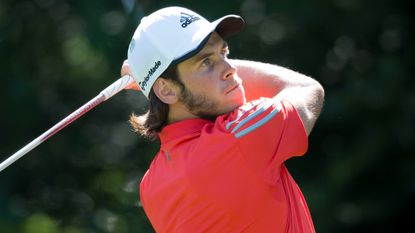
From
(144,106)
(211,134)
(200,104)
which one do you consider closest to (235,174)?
(211,134)

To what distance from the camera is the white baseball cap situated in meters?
2.83

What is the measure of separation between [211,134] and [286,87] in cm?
37

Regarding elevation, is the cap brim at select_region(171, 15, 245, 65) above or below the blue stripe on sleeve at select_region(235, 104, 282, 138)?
above

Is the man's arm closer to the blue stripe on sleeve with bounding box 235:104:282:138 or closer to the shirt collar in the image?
the blue stripe on sleeve with bounding box 235:104:282:138

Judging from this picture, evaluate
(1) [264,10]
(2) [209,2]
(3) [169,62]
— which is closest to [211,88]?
(3) [169,62]

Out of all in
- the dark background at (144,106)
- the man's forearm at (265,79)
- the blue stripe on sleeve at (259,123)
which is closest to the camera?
the blue stripe on sleeve at (259,123)

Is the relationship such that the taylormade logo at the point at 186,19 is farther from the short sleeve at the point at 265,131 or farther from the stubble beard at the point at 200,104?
the short sleeve at the point at 265,131

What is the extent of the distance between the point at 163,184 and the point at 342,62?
344cm

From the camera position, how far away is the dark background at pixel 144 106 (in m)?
5.80

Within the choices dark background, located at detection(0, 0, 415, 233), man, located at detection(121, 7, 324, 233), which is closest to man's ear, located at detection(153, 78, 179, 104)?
man, located at detection(121, 7, 324, 233)

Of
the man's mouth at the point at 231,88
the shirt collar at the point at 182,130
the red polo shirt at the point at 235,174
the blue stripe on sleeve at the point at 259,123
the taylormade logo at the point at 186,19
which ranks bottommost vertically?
the red polo shirt at the point at 235,174

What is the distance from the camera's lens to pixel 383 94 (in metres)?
5.77

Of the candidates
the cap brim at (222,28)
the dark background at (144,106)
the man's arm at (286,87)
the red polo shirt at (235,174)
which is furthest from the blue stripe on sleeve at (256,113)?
the dark background at (144,106)

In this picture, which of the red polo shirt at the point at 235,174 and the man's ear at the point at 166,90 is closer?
the red polo shirt at the point at 235,174
